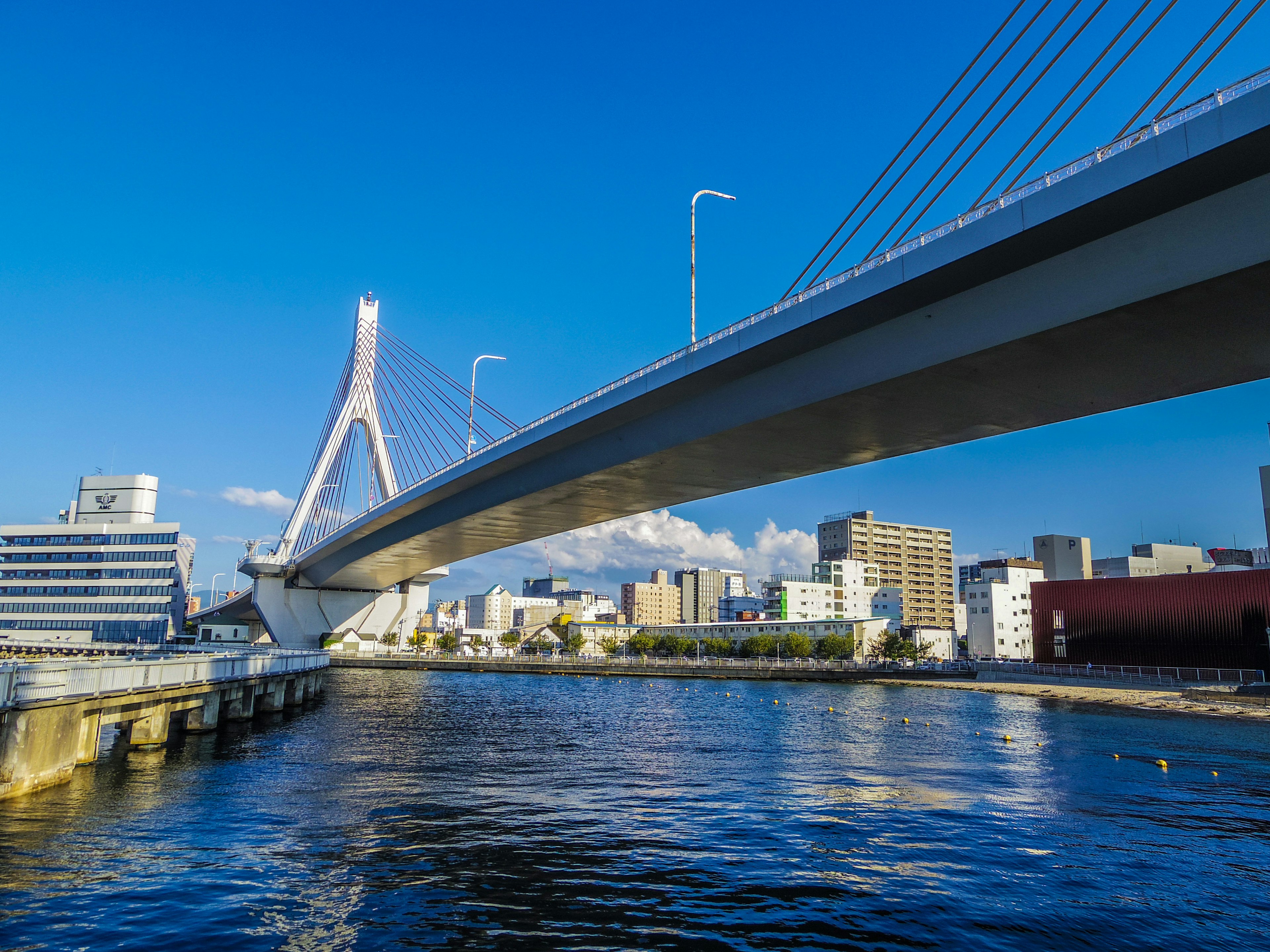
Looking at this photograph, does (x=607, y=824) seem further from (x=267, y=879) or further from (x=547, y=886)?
(x=267, y=879)

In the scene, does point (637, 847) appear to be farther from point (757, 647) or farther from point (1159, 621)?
point (757, 647)

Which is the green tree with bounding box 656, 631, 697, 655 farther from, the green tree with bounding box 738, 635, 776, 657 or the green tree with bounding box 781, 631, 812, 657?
the green tree with bounding box 781, 631, 812, 657

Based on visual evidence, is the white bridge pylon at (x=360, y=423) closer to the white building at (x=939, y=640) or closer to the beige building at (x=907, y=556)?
the white building at (x=939, y=640)

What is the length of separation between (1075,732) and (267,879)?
35123 millimetres

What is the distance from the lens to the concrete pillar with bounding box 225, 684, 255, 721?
3409 cm

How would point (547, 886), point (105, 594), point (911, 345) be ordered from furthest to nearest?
point (105, 594) < point (911, 345) < point (547, 886)

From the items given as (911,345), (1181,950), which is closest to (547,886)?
(1181,950)

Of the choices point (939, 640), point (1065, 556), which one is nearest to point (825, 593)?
point (939, 640)

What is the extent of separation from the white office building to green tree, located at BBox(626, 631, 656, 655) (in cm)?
5852

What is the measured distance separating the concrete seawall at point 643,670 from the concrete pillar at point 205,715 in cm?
5737

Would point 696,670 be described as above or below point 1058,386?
below

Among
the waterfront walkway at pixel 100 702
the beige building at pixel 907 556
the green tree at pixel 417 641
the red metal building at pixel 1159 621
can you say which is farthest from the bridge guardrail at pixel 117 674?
the beige building at pixel 907 556

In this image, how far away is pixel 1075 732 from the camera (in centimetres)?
3638

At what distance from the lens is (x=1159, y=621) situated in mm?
64188
